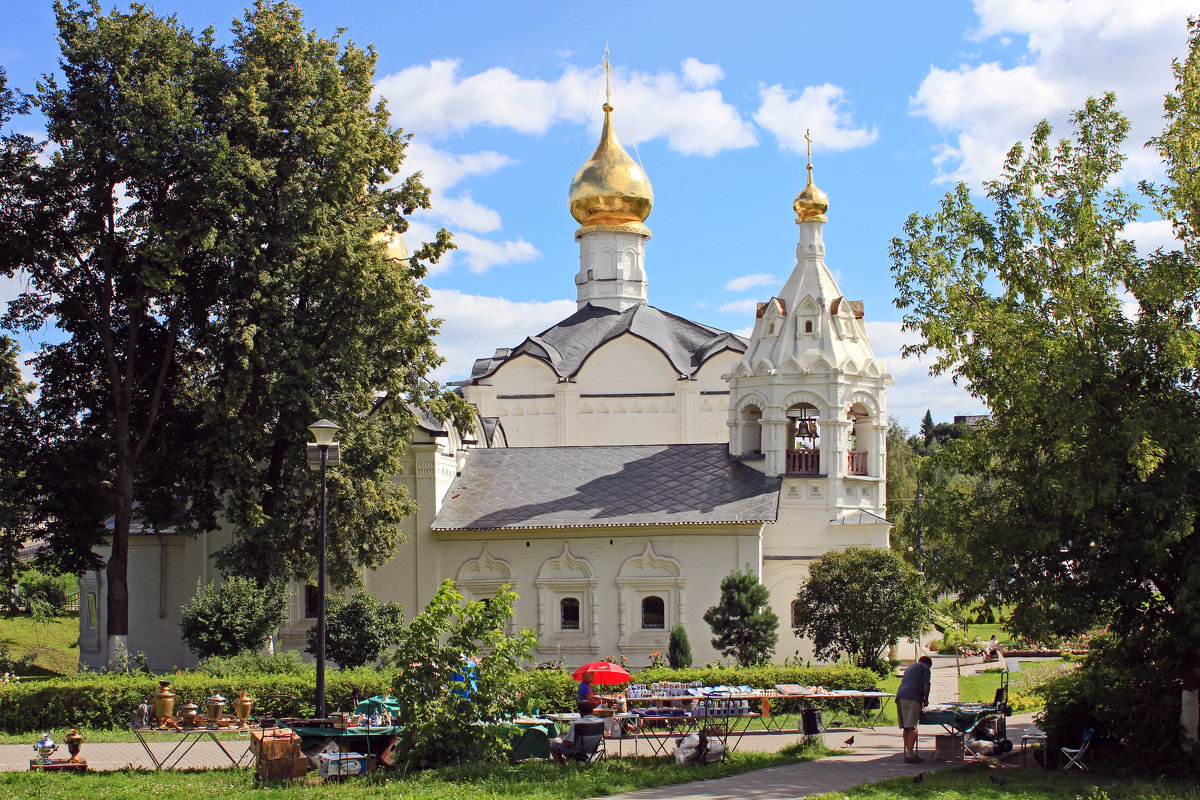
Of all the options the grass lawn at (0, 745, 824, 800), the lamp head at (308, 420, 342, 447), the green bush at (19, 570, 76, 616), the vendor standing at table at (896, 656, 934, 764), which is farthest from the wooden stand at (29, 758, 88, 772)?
the green bush at (19, 570, 76, 616)

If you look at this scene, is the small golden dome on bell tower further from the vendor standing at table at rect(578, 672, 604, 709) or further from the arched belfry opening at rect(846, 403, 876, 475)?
the vendor standing at table at rect(578, 672, 604, 709)

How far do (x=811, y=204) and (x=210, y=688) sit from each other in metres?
16.9

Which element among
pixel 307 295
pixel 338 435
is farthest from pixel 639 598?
pixel 307 295

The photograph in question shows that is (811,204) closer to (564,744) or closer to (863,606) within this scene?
(863,606)

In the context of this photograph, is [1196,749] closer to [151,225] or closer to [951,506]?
[951,506]

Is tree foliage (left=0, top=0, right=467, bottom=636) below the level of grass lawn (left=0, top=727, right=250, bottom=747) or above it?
above

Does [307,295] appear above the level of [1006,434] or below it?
above

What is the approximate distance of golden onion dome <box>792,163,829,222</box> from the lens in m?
26.9

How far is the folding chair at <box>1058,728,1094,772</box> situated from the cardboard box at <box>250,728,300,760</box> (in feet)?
25.3

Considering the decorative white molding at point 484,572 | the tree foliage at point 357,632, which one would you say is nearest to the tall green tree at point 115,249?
the tree foliage at point 357,632

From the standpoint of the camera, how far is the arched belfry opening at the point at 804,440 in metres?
25.9

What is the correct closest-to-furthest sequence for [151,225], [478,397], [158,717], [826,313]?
[158,717]
[151,225]
[826,313]
[478,397]

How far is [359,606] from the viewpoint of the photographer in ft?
68.9

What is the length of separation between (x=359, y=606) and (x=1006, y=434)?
12283 mm
